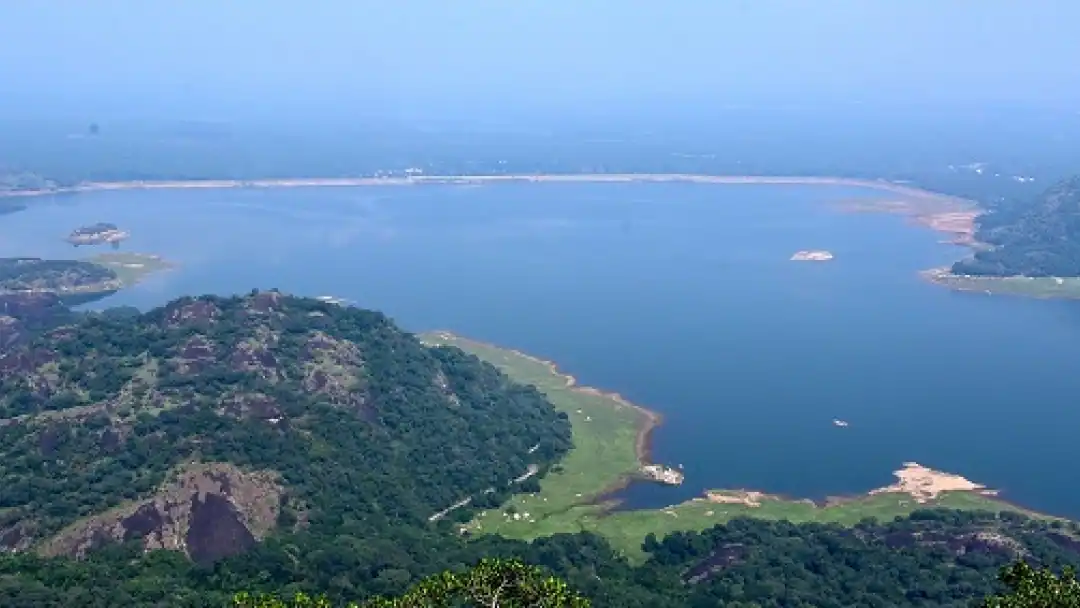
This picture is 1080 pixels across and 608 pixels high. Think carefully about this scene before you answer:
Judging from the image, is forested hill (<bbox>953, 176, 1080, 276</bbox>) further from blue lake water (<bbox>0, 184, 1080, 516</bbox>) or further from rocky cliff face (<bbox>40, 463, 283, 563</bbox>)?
rocky cliff face (<bbox>40, 463, 283, 563</bbox>)

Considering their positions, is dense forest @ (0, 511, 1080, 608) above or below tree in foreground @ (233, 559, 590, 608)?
below

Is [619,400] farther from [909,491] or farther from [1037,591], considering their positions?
[1037,591]

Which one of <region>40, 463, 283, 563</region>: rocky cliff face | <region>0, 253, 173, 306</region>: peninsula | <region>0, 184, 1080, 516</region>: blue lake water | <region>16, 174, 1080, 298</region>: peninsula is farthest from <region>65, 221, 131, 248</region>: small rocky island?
<region>40, 463, 283, 563</region>: rocky cliff face

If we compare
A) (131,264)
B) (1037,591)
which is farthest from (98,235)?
(1037,591)

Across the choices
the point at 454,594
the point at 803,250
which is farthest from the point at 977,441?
the point at 803,250

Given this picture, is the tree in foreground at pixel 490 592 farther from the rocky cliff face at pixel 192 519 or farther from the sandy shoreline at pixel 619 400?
the sandy shoreline at pixel 619 400

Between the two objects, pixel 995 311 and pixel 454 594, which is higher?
pixel 454 594

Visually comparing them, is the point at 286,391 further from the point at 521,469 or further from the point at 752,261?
the point at 752,261
